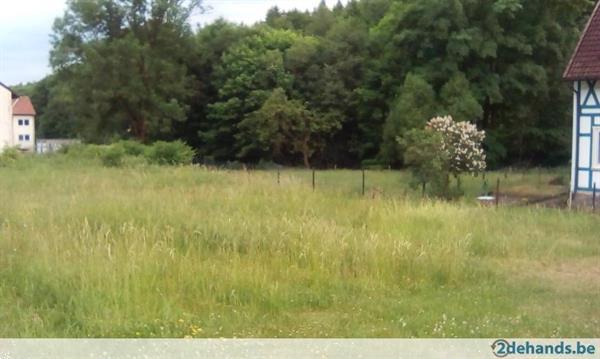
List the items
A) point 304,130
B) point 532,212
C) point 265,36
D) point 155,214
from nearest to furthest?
point 155,214
point 532,212
point 304,130
point 265,36

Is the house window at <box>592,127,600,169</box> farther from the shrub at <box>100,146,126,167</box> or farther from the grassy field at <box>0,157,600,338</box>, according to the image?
the shrub at <box>100,146,126,167</box>

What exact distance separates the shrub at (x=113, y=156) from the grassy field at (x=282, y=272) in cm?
1739

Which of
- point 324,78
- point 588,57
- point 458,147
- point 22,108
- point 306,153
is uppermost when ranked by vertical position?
point 324,78

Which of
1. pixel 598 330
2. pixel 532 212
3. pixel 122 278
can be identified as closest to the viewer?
pixel 598 330

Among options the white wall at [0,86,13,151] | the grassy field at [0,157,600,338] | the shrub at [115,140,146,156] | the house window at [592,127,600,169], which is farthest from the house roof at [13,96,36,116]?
the grassy field at [0,157,600,338]

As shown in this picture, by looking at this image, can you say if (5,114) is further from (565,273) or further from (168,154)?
(565,273)

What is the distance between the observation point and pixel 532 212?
15.4 m

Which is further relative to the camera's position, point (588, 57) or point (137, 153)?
point (137, 153)
